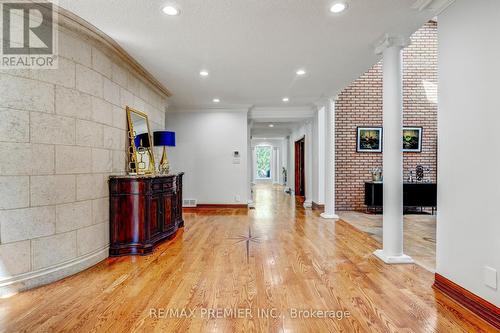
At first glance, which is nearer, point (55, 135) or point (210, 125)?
point (55, 135)

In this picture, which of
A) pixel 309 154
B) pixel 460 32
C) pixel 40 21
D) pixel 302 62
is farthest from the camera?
pixel 309 154

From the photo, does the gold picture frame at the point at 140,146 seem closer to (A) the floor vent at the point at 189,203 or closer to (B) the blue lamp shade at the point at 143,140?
(B) the blue lamp shade at the point at 143,140

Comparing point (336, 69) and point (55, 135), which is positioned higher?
point (336, 69)

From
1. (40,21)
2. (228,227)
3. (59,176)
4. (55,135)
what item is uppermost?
(40,21)

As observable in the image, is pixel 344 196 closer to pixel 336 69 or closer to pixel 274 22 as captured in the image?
pixel 336 69

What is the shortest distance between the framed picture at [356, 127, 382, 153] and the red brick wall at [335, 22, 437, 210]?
0.10 m

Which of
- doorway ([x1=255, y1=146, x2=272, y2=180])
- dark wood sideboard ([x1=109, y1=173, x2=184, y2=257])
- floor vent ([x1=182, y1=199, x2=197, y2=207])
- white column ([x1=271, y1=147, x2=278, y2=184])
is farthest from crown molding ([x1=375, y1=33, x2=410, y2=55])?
doorway ([x1=255, y1=146, x2=272, y2=180])

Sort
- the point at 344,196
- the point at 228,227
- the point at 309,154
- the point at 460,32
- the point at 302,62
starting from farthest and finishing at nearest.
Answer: the point at 309,154
the point at 344,196
the point at 228,227
the point at 302,62
the point at 460,32

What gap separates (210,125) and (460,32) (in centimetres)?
535

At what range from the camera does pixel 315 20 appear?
2613mm

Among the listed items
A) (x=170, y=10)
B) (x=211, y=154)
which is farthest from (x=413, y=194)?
(x=170, y=10)

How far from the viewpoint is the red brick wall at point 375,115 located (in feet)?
20.9

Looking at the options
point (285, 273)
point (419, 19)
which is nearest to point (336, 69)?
point (419, 19)

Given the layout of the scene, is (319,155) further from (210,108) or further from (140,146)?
(140,146)
